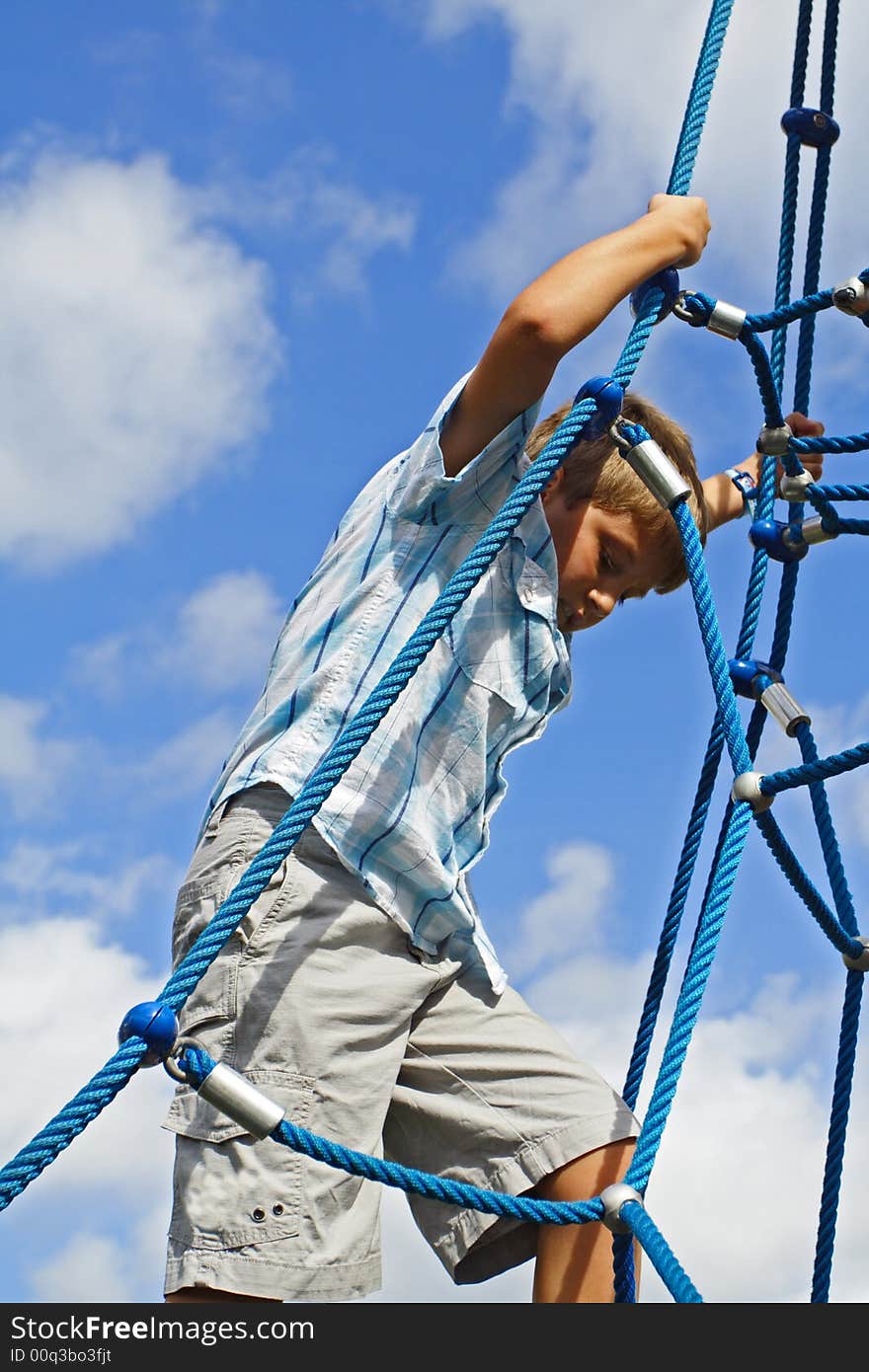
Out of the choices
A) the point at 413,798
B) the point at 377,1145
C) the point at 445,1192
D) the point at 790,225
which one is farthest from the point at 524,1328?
the point at 790,225

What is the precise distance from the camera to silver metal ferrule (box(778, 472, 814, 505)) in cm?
216

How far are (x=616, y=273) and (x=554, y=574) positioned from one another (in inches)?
13.4

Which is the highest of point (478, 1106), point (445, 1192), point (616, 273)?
point (616, 273)

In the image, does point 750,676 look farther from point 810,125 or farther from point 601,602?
point 810,125

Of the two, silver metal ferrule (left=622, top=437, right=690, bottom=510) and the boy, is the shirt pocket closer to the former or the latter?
the boy

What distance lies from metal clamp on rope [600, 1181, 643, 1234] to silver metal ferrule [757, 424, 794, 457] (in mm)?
1092

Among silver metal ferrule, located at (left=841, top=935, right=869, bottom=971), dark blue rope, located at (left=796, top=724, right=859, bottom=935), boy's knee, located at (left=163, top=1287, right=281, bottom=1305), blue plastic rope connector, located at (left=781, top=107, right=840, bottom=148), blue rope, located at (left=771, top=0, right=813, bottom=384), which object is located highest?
blue plastic rope connector, located at (left=781, top=107, right=840, bottom=148)

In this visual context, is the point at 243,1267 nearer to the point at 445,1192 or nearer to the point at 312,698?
the point at 445,1192

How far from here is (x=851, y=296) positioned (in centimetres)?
193

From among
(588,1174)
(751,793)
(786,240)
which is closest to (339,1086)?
(588,1174)

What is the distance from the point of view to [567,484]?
1.80 meters

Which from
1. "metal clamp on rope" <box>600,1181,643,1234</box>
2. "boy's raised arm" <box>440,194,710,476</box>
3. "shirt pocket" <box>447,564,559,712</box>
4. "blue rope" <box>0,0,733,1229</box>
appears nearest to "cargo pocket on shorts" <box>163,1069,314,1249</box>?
"blue rope" <box>0,0,733,1229</box>

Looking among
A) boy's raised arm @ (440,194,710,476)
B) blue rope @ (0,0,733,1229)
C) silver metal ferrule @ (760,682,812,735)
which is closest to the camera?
blue rope @ (0,0,733,1229)

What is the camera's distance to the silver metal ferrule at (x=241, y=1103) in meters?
1.33
